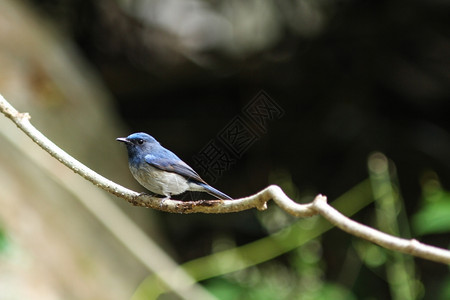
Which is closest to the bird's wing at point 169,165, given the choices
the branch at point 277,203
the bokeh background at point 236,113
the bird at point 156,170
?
the bird at point 156,170

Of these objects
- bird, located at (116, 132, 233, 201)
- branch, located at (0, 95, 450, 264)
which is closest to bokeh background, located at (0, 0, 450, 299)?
bird, located at (116, 132, 233, 201)

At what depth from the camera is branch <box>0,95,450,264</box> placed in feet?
4.28

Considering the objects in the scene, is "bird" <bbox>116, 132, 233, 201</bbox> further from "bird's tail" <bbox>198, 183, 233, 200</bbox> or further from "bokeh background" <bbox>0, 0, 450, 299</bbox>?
"bokeh background" <bbox>0, 0, 450, 299</bbox>

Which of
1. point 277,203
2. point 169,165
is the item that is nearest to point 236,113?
point 169,165

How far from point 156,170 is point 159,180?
2.2 inches

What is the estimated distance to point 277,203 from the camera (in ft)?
5.22

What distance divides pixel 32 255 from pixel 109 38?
260 centimetres

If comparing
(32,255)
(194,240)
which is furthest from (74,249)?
(194,240)

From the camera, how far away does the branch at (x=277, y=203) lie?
4.28 feet

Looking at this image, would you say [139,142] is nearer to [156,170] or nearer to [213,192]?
[156,170]

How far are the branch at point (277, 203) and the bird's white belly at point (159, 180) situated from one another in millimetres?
535

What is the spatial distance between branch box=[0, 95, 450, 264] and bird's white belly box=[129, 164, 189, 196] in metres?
0.54

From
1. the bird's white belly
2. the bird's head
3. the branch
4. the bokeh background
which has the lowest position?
the branch

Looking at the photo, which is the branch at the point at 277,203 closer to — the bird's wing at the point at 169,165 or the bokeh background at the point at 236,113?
the bird's wing at the point at 169,165
